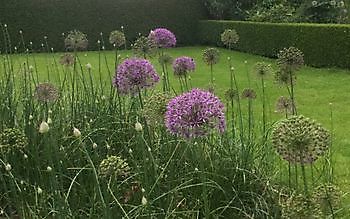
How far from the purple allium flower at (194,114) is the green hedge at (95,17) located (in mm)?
14606

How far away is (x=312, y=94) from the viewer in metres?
8.65

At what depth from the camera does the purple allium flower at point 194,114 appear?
2.00m

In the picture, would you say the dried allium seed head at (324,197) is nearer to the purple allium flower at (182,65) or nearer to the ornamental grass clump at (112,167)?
the ornamental grass clump at (112,167)

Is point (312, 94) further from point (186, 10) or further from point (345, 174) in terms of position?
point (186, 10)

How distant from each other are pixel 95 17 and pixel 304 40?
24.6 ft

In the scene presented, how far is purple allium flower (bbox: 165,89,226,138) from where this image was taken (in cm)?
200

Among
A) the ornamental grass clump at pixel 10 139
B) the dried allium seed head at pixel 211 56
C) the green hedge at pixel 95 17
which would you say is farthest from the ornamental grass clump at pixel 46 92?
the green hedge at pixel 95 17

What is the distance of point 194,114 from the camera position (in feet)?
6.57

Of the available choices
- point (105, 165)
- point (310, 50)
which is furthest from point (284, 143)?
point (310, 50)

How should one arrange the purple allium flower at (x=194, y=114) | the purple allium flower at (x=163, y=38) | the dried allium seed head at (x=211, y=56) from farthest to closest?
the dried allium seed head at (x=211, y=56), the purple allium flower at (x=163, y=38), the purple allium flower at (x=194, y=114)

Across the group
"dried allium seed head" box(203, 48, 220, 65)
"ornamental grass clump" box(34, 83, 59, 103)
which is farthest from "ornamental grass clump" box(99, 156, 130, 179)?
"dried allium seed head" box(203, 48, 220, 65)

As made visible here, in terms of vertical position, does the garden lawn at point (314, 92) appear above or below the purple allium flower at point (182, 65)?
below

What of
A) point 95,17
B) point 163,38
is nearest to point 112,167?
point 163,38

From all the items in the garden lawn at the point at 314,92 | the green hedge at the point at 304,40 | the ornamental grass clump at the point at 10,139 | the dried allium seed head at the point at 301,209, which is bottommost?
the garden lawn at the point at 314,92
